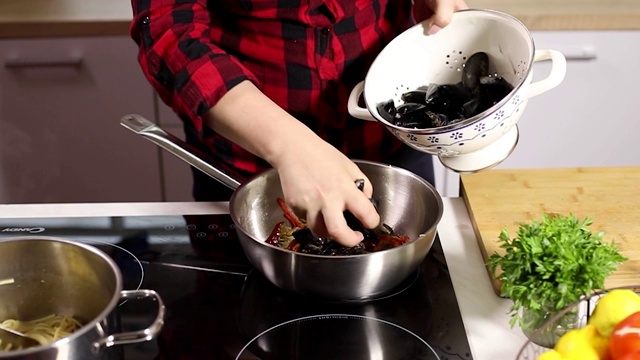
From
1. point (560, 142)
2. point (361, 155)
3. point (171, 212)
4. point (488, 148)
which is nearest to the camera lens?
point (488, 148)

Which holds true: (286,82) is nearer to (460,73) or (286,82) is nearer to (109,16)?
(460,73)

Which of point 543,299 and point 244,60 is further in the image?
point 244,60

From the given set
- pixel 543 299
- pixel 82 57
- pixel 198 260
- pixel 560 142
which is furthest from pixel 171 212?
pixel 560 142

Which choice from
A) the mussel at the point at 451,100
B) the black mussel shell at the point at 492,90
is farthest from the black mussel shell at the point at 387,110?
the black mussel shell at the point at 492,90

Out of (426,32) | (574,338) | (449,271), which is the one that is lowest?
(449,271)

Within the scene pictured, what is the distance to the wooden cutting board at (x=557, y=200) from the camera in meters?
1.03

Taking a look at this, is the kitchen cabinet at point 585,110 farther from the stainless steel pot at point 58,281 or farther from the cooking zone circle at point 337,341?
the stainless steel pot at point 58,281

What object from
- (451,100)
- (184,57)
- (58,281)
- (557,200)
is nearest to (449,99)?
(451,100)

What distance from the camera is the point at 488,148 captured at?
96cm

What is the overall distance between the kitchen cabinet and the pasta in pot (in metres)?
1.24

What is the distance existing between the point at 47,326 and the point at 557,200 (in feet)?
2.21

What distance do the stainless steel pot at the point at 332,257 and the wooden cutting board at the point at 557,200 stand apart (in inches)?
3.7

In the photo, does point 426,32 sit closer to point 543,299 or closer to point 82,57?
point 543,299

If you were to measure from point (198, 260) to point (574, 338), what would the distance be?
0.47m
